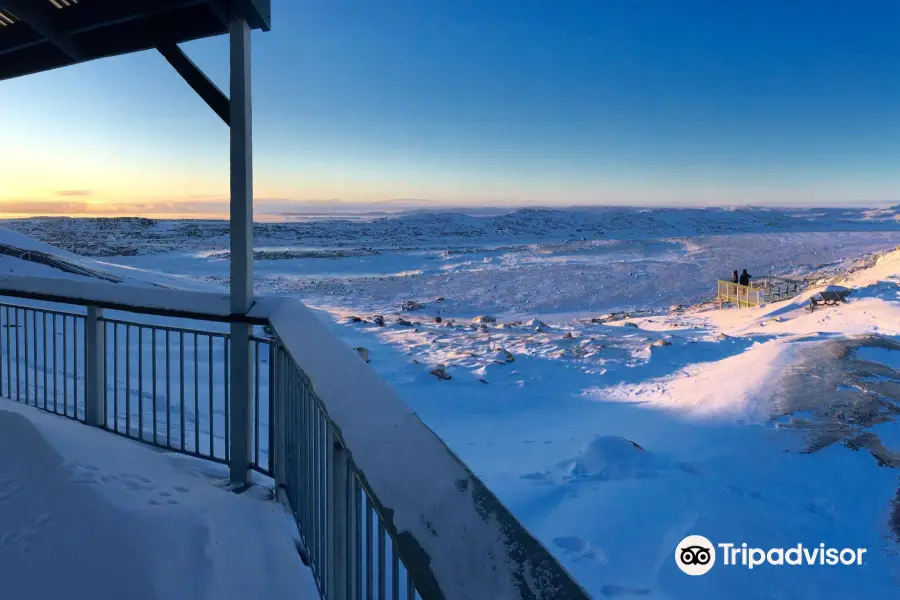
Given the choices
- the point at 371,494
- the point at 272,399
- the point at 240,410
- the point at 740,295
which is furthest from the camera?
the point at 740,295

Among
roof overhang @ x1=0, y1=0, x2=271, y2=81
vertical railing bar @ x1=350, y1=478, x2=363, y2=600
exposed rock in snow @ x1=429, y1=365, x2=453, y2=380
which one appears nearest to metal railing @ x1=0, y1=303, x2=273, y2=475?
roof overhang @ x1=0, y1=0, x2=271, y2=81

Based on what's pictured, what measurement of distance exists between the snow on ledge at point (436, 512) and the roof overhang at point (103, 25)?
2.81 meters

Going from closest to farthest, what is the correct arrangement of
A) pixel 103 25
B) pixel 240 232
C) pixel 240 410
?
pixel 240 232 < pixel 240 410 < pixel 103 25

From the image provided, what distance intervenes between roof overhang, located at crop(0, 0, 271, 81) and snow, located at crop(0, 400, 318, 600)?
241 cm

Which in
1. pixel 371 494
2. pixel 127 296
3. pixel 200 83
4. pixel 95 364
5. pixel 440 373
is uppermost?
pixel 200 83

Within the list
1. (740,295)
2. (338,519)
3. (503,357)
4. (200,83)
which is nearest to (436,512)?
(338,519)

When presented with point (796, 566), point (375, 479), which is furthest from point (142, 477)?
point (796, 566)

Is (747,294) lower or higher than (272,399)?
lower

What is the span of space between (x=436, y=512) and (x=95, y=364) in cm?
422

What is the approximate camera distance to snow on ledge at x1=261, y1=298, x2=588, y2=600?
2.73 ft

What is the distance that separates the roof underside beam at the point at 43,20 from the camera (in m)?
3.71

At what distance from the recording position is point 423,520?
100cm

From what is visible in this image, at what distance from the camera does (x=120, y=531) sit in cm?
243

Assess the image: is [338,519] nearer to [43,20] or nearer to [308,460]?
[308,460]
